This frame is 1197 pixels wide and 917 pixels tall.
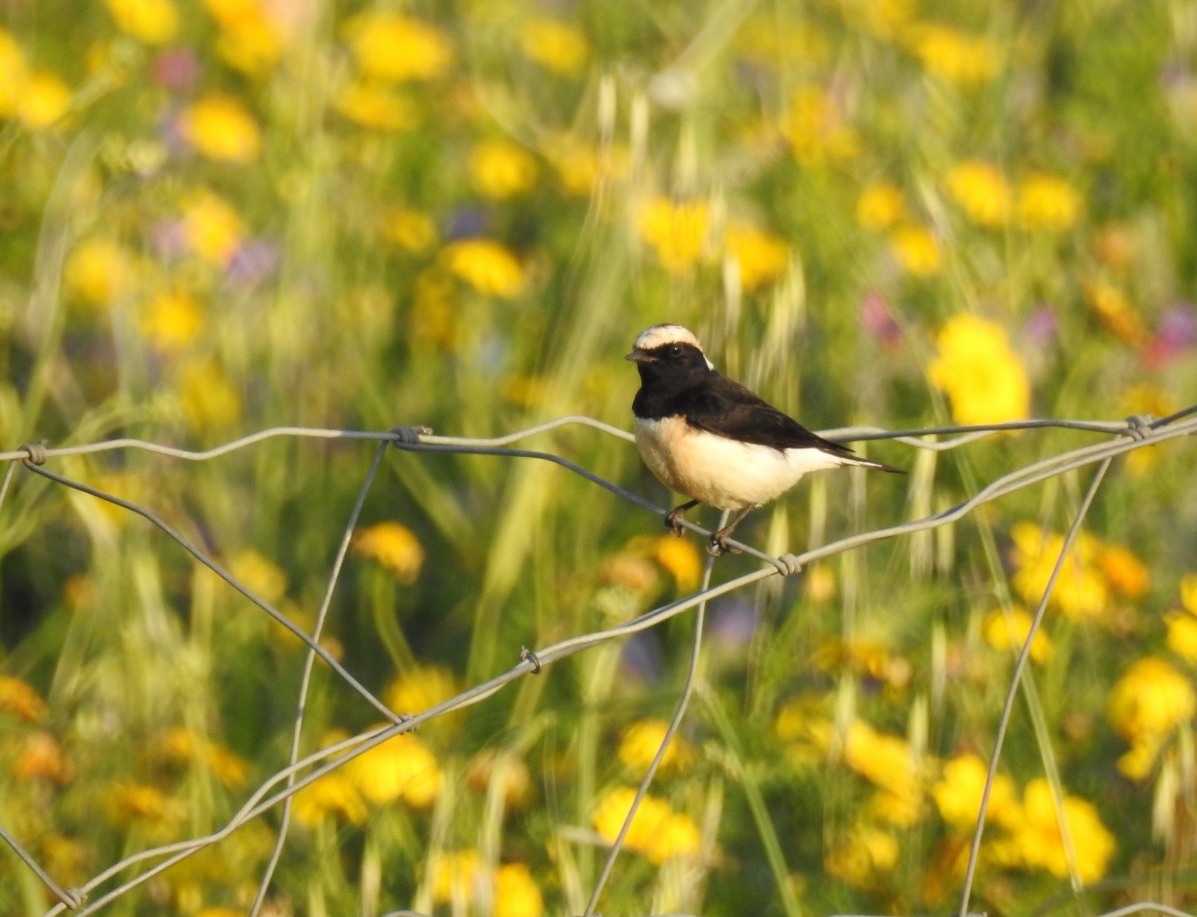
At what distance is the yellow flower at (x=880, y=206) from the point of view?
3.71 meters

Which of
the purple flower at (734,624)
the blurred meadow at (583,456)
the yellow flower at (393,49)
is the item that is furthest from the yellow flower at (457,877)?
the yellow flower at (393,49)

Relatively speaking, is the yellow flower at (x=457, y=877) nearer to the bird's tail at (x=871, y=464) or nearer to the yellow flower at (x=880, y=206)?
Result: the bird's tail at (x=871, y=464)

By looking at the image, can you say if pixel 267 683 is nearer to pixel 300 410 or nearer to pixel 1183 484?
pixel 300 410

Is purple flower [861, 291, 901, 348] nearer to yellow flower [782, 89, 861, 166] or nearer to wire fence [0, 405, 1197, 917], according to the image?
yellow flower [782, 89, 861, 166]

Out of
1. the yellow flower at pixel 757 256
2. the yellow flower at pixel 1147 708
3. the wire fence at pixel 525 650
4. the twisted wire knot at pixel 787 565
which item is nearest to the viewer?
the wire fence at pixel 525 650

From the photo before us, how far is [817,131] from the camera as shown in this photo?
4.07 metres

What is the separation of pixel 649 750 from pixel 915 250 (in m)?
1.67

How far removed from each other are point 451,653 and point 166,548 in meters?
0.66

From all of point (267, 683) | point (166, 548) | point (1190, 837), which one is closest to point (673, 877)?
point (1190, 837)

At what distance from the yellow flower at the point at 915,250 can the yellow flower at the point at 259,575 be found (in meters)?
1.55

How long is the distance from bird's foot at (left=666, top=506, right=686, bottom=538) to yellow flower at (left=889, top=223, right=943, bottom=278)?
3.32 ft

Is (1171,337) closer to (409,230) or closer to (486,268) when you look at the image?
(486,268)

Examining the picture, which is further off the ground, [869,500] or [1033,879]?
[869,500]

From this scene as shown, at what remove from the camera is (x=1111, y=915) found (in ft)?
6.39
